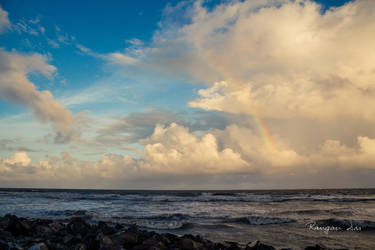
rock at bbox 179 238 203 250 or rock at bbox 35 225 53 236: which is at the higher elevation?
rock at bbox 179 238 203 250

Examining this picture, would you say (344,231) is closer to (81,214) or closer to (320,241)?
(320,241)

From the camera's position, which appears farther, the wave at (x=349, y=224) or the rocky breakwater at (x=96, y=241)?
the wave at (x=349, y=224)

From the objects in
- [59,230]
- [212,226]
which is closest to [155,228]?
[212,226]

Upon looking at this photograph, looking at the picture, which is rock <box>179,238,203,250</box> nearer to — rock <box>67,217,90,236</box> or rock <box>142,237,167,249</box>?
rock <box>142,237,167,249</box>

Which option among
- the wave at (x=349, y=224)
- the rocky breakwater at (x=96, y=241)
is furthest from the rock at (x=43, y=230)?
the wave at (x=349, y=224)

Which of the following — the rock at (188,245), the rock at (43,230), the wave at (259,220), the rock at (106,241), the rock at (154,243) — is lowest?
the wave at (259,220)

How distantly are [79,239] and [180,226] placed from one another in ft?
24.3

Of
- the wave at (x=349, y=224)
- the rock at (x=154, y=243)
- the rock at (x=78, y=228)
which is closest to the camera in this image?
the rock at (x=154, y=243)

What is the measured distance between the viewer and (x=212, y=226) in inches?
632

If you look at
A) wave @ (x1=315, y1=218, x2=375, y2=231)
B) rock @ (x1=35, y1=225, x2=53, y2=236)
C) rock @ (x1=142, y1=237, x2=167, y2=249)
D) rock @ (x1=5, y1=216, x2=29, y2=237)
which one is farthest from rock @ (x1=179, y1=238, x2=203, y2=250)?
wave @ (x1=315, y1=218, x2=375, y2=231)

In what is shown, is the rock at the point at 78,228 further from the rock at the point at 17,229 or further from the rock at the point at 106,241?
the rock at the point at 106,241

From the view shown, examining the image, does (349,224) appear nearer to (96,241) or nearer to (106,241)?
(106,241)

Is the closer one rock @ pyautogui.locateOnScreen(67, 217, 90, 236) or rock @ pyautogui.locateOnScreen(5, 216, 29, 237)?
rock @ pyautogui.locateOnScreen(5, 216, 29, 237)

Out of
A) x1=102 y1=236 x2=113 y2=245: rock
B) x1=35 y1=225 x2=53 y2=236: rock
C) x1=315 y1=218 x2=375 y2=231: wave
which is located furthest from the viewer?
x1=315 y1=218 x2=375 y2=231: wave
